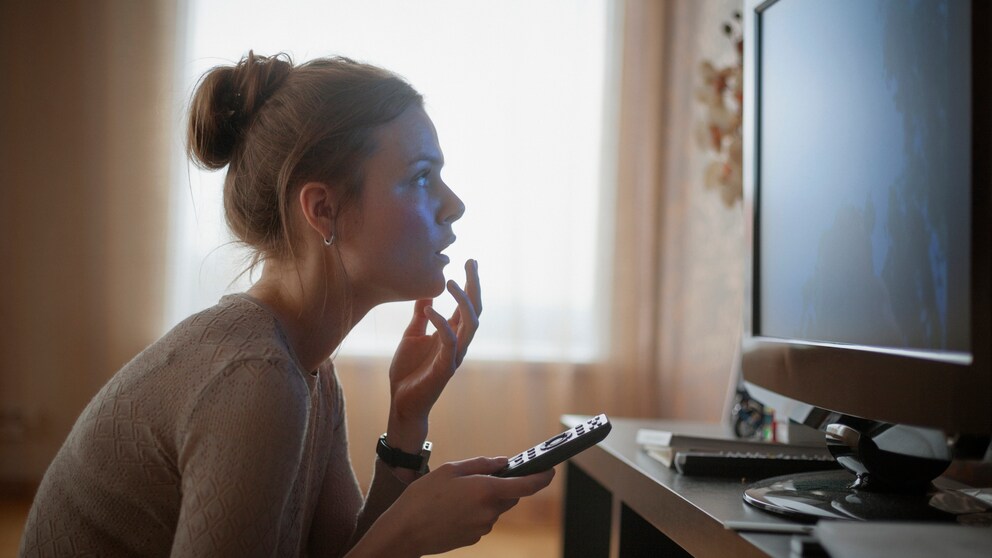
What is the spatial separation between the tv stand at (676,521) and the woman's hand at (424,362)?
0.27 m

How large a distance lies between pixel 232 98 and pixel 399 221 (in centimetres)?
29

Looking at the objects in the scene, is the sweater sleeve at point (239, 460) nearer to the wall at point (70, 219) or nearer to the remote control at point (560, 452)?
the remote control at point (560, 452)

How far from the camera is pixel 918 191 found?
728 mm

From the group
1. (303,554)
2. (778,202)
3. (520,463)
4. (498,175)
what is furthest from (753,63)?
(498,175)

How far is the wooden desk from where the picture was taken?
2.50 ft

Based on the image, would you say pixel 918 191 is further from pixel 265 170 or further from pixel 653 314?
pixel 653 314

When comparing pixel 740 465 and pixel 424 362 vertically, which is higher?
pixel 424 362

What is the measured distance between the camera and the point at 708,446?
119 cm

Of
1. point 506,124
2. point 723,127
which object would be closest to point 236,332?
point 723,127

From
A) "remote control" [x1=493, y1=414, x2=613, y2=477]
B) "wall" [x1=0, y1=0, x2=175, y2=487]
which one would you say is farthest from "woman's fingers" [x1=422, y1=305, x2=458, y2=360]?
"wall" [x1=0, y1=0, x2=175, y2=487]

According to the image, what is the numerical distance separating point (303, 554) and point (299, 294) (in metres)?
0.37

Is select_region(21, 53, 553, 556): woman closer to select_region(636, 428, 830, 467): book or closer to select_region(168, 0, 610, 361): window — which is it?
select_region(636, 428, 830, 467): book

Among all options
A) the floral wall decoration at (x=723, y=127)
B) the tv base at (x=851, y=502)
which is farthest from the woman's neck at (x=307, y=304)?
the floral wall decoration at (x=723, y=127)

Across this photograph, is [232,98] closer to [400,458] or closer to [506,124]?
[400,458]
